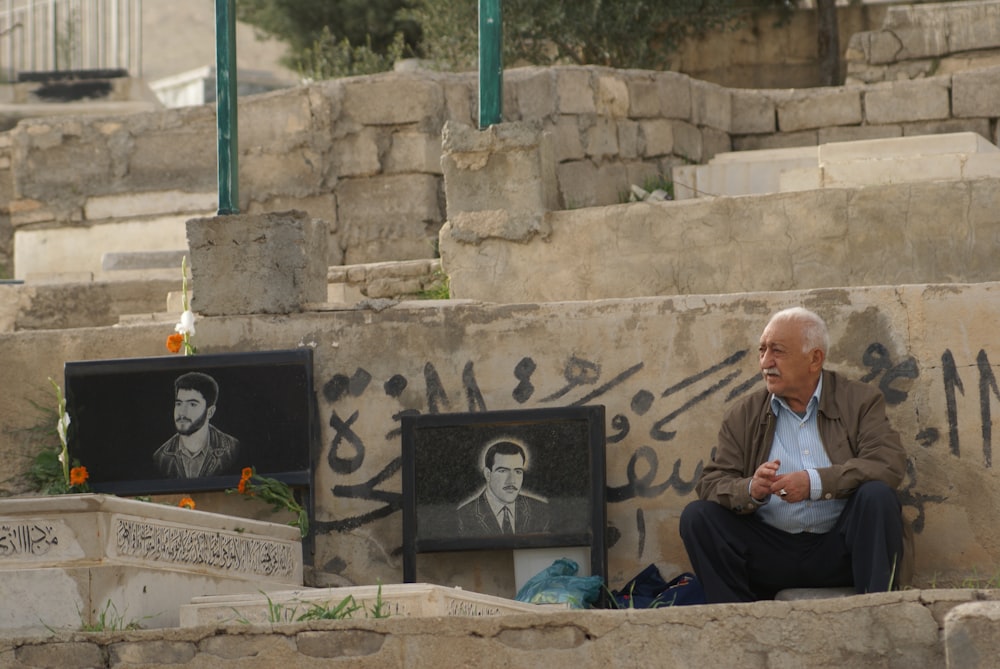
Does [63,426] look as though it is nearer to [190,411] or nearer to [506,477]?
[190,411]

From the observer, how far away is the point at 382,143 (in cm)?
1173

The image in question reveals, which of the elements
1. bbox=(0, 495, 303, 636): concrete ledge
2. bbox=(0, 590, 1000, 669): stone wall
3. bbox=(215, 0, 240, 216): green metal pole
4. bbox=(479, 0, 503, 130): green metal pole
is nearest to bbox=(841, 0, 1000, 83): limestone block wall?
bbox=(479, 0, 503, 130): green metal pole

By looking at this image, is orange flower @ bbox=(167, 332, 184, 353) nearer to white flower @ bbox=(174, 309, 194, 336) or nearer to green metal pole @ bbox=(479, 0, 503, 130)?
white flower @ bbox=(174, 309, 194, 336)

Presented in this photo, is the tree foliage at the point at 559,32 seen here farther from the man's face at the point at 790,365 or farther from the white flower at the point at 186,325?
the man's face at the point at 790,365

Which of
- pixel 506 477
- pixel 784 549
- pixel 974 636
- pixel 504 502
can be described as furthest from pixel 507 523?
pixel 974 636

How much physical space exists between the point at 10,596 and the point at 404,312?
2.40 meters

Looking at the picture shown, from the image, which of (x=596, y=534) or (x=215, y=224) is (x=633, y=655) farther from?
(x=215, y=224)

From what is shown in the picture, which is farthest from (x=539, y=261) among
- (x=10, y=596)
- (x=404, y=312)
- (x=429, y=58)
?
(x=429, y=58)

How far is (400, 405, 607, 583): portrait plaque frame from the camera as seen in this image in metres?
6.88

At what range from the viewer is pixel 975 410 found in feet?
22.0

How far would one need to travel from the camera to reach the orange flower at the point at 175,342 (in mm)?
7520

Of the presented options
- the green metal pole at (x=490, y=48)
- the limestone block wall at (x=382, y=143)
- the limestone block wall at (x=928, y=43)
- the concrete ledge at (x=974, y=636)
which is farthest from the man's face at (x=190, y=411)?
the limestone block wall at (x=928, y=43)

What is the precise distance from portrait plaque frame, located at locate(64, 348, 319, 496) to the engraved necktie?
3.14 ft

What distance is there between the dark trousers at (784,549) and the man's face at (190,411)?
2.49 metres
